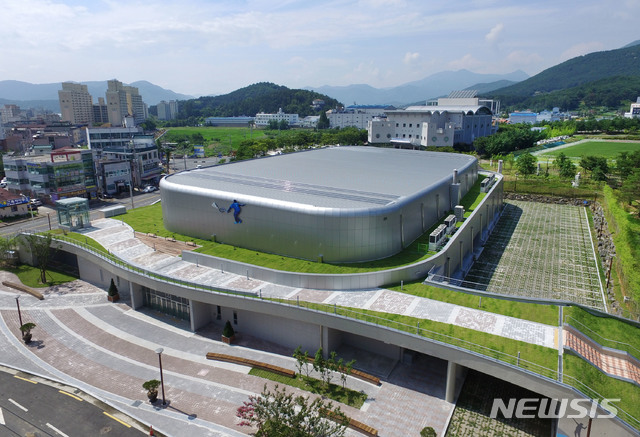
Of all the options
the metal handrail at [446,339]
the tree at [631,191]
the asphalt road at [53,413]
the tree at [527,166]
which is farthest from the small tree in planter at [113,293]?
the tree at [527,166]

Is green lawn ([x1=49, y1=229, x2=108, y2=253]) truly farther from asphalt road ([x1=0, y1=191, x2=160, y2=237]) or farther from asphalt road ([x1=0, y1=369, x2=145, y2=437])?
asphalt road ([x1=0, y1=369, x2=145, y2=437])

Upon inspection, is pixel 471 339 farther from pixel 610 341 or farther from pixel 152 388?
pixel 152 388

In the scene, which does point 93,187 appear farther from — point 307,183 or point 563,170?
point 563,170

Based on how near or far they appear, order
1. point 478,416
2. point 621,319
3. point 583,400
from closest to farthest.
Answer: point 583,400, point 478,416, point 621,319

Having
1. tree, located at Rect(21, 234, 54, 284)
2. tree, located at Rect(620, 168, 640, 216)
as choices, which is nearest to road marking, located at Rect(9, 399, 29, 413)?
tree, located at Rect(21, 234, 54, 284)

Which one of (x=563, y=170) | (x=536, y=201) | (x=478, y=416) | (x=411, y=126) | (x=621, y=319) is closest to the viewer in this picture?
(x=478, y=416)

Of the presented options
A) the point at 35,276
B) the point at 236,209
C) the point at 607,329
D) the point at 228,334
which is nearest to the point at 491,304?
the point at 607,329

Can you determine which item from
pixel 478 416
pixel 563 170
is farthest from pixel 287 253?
pixel 563 170
